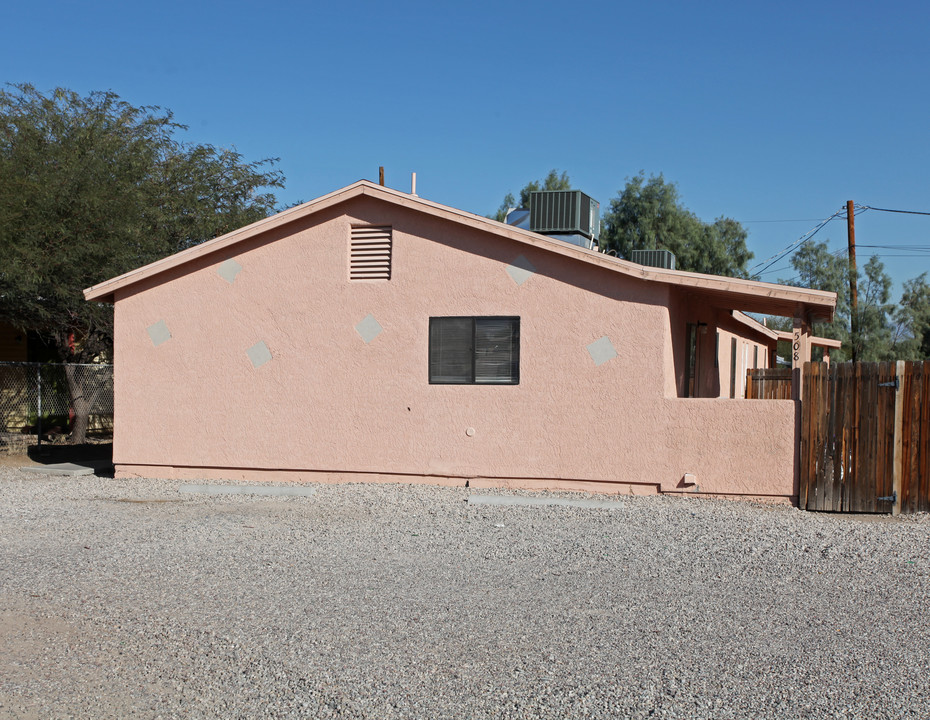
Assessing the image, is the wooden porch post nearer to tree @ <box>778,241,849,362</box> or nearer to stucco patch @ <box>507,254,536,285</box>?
stucco patch @ <box>507,254,536,285</box>

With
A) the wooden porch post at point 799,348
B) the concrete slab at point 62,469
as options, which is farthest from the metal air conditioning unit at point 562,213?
the concrete slab at point 62,469

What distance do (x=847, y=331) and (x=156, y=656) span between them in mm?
29777

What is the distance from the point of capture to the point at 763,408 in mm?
11070

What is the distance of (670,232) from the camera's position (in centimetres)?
4222

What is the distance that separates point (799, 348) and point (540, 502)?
4.01 metres

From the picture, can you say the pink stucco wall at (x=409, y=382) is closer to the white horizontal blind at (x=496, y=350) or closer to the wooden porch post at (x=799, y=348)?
the white horizontal blind at (x=496, y=350)

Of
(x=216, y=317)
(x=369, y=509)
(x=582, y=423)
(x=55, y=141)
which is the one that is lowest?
(x=369, y=509)

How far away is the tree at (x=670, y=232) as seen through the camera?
41938 mm

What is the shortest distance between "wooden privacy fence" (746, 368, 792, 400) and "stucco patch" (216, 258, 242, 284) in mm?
9592

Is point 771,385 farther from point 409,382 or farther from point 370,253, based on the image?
point 370,253

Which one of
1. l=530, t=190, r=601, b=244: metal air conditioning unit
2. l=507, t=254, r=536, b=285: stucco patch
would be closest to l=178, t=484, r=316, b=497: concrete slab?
l=507, t=254, r=536, b=285: stucco patch

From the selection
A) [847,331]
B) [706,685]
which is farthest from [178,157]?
[847,331]

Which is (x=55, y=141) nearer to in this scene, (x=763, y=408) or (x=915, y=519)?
(x=763, y=408)

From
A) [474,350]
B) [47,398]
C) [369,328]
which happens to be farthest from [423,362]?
[47,398]
